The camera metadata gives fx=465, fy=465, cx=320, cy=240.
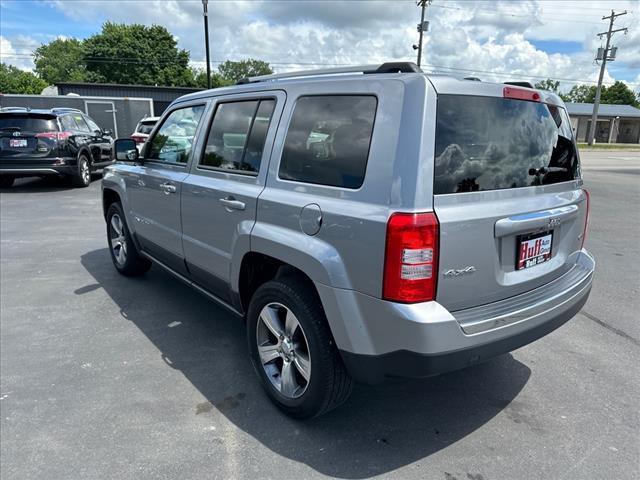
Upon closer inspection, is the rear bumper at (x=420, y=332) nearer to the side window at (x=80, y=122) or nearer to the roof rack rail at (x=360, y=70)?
the roof rack rail at (x=360, y=70)

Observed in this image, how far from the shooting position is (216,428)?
268 cm

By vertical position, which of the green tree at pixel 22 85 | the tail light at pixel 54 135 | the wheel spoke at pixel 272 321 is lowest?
the wheel spoke at pixel 272 321

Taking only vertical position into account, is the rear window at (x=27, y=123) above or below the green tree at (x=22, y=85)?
below

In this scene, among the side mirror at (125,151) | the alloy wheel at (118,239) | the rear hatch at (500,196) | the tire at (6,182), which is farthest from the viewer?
the tire at (6,182)

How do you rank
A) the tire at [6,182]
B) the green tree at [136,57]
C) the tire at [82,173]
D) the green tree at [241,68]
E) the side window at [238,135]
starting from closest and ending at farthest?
the side window at [238,135], the tire at [82,173], the tire at [6,182], the green tree at [136,57], the green tree at [241,68]

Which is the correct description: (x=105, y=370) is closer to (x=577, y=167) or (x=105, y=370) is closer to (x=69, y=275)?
(x=69, y=275)

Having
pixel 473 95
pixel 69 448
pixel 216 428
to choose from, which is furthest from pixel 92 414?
pixel 473 95

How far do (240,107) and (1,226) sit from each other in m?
6.56

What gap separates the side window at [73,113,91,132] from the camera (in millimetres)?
11719

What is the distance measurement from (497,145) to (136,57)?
73.9 metres

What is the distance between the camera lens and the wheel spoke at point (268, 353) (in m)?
2.85

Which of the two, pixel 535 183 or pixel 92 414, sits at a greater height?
pixel 535 183

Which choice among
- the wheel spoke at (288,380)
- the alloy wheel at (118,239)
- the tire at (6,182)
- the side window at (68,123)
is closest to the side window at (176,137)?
the alloy wheel at (118,239)

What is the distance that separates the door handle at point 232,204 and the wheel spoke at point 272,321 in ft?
2.15
